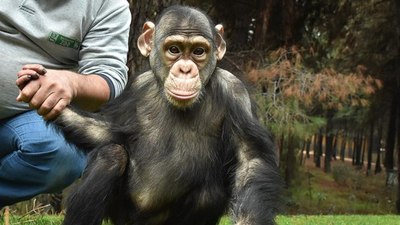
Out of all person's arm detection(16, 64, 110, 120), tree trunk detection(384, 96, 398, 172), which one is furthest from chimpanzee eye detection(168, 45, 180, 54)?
tree trunk detection(384, 96, 398, 172)

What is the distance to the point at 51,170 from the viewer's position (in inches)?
162

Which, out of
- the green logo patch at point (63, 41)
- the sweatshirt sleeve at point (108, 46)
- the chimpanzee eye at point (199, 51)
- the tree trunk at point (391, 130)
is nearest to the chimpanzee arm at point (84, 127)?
the sweatshirt sleeve at point (108, 46)

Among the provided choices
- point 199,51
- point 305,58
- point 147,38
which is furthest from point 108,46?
point 305,58

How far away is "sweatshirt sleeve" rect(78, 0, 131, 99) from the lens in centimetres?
419

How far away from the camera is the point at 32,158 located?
4.02m

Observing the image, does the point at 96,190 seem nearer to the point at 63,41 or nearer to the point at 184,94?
the point at 184,94

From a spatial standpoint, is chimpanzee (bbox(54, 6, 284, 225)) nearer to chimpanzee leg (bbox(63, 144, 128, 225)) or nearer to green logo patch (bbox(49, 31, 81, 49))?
chimpanzee leg (bbox(63, 144, 128, 225))

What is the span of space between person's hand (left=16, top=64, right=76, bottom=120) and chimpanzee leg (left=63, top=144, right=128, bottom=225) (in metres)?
0.37

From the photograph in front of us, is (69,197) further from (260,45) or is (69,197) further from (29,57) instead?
(260,45)

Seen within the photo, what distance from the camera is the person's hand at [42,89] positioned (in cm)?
329

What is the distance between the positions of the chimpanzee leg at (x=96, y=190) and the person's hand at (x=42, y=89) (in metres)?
0.37

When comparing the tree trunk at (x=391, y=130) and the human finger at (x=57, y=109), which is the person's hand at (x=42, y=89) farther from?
the tree trunk at (x=391, y=130)

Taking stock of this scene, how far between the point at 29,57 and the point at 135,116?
0.81 meters

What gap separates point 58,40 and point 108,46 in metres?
0.33
